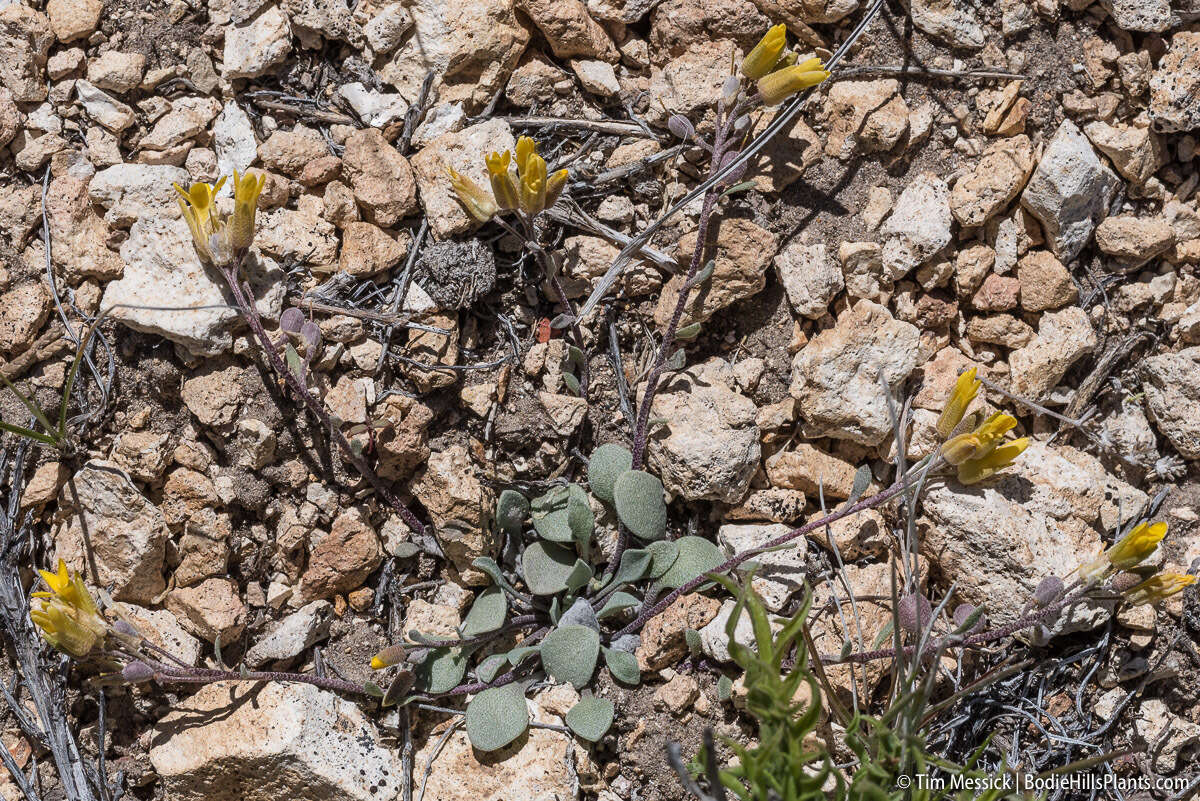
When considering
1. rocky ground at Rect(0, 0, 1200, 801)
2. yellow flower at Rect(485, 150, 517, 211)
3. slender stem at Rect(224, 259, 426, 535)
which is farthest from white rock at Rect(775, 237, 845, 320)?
slender stem at Rect(224, 259, 426, 535)

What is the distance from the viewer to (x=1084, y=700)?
2820 millimetres

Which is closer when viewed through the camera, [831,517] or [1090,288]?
[831,517]

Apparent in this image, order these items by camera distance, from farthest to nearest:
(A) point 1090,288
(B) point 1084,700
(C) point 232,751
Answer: (A) point 1090,288 → (B) point 1084,700 → (C) point 232,751

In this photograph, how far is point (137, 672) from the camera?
2.49 meters

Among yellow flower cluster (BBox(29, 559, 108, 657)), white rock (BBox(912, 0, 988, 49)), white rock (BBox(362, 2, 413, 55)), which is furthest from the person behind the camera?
white rock (BBox(912, 0, 988, 49))

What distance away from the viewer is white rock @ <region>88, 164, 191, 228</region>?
2.76 m

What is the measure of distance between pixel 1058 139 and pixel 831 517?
55.5 inches

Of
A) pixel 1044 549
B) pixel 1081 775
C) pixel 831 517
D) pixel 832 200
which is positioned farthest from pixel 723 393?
pixel 1081 775

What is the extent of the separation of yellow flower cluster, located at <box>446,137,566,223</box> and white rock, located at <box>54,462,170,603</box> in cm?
128

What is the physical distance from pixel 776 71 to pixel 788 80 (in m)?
0.08

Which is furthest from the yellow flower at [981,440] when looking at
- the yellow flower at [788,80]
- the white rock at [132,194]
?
the white rock at [132,194]

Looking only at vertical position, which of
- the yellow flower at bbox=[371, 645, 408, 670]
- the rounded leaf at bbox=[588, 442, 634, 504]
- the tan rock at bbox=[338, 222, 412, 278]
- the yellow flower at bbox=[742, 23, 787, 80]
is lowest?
the yellow flower at bbox=[371, 645, 408, 670]

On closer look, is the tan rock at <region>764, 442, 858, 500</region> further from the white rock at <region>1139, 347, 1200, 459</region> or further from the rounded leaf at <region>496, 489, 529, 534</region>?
the white rock at <region>1139, 347, 1200, 459</region>

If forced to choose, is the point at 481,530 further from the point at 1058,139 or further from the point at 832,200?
the point at 1058,139
